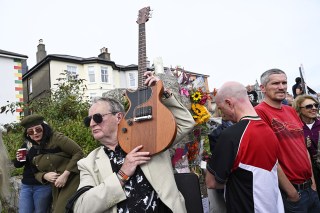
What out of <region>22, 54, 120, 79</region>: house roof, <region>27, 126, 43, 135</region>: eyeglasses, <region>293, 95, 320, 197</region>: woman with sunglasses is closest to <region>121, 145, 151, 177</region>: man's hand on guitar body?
<region>27, 126, 43, 135</region>: eyeglasses

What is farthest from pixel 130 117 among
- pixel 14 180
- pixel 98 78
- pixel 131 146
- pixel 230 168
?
pixel 98 78

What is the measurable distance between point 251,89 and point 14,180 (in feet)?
17.2

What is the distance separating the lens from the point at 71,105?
8.73 m

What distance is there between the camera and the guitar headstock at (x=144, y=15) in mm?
2730

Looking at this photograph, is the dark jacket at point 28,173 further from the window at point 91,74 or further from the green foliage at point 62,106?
the window at point 91,74

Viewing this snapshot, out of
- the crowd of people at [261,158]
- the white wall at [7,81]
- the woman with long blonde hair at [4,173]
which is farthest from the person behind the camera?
the white wall at [7,81]

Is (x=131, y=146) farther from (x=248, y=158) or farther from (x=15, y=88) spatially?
(x=15, y=88)

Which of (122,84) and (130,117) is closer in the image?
(130,117)

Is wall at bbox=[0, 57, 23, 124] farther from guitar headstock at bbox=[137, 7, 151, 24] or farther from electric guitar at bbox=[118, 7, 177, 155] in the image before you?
electric guitar at bbox=[118, 7, 177, 155]

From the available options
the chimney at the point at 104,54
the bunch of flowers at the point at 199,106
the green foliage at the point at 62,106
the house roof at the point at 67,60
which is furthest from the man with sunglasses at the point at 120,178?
the chimney at the point at 104,54

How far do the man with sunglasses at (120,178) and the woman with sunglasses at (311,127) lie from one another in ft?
6.68

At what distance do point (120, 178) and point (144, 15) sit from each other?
5.44 feet

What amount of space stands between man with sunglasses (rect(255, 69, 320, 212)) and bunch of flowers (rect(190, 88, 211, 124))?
94 centimetres

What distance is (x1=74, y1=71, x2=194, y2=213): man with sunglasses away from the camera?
1837 millimetres
